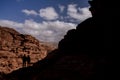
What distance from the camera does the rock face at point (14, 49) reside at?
81000mm

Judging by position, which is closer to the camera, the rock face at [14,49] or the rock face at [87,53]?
the rock face at [87,53]

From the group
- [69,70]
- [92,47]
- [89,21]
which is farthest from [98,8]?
[69,70]

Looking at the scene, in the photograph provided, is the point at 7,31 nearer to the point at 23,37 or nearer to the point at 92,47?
the point at 23,37

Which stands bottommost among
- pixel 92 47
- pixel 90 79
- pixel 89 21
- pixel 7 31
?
pixel 90 79

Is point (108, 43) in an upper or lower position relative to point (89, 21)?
lower

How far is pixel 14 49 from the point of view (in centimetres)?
8731

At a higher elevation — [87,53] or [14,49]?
[14,49]

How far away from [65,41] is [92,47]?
21.6 feet

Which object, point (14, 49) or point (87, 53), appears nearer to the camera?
point (87, 53)

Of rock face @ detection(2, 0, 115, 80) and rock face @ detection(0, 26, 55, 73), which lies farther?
rock face @ detection(0, 26, 55, 73)

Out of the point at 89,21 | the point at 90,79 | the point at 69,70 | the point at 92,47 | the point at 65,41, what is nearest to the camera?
the point at 90,79

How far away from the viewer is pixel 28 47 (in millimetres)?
91438

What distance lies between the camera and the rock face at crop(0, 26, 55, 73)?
266 feet

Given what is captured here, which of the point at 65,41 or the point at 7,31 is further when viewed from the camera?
the point at 7,31
